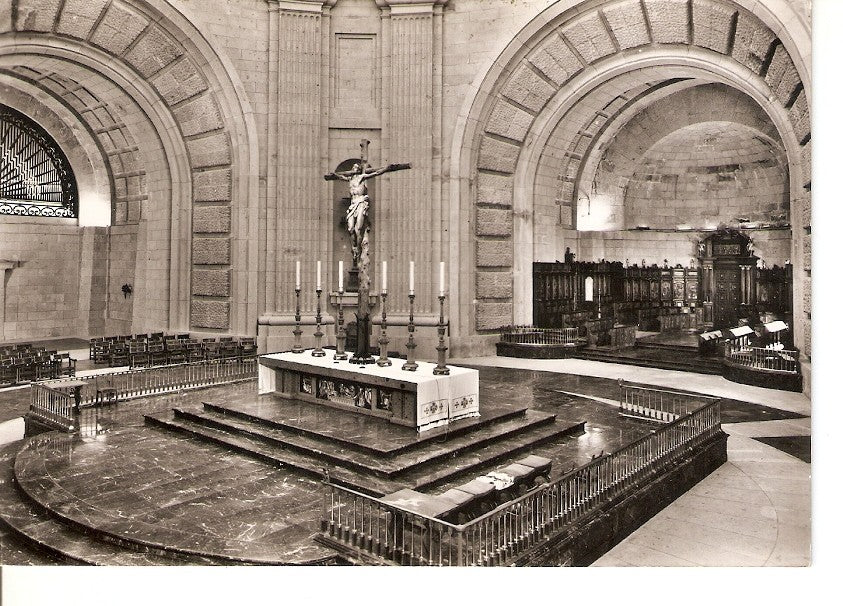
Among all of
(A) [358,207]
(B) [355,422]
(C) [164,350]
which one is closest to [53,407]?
(B) [355,422]

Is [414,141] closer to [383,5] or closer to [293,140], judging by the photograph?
[293,140]

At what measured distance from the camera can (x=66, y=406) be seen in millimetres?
8281

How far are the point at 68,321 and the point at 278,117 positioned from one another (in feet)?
29.9

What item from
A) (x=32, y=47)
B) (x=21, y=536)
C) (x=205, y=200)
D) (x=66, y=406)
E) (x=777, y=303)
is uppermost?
(x=32, y=47)

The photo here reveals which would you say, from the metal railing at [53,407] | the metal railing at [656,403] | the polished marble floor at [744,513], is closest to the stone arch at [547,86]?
the metal railing at [656,403]

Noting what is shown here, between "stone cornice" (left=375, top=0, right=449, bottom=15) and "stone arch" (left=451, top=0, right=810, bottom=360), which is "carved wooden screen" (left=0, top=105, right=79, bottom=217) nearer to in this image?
"stone cornice" (left=375, top=0, right=449, bottom=15)

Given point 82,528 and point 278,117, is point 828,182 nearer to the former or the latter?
point 82,528

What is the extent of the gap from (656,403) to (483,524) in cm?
569

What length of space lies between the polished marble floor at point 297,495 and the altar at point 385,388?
101 cm

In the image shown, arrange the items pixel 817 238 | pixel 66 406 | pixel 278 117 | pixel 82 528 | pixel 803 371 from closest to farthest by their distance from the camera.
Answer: pixel 82 528 < pixel 817 238 < pixel 66 406 < pixel 803 371 < pixel 278 117

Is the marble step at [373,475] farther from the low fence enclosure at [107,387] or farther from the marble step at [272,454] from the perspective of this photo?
the low fence enclosure at [107,387]

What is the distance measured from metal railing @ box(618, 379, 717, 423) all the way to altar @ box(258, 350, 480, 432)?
2.59 meters

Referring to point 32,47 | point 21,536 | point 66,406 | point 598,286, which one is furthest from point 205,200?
point 598,286

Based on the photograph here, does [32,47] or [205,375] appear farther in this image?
[32,47]
